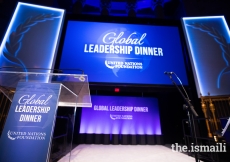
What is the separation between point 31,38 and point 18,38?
1.03ft

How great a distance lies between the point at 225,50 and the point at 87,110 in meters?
5.11

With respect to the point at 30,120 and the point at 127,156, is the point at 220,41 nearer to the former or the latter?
the point at 127,156

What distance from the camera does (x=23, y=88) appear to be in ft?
4.42

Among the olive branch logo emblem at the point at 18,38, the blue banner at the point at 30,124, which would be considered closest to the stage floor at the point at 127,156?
the blue banner at the point at 30,124

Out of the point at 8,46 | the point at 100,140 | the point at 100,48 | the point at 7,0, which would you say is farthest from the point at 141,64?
the point at 7,0

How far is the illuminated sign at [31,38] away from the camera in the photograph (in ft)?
10.1

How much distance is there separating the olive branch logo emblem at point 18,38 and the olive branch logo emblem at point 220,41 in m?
4.80

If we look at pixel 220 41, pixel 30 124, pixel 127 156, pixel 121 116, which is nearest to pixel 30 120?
pixel 30 124

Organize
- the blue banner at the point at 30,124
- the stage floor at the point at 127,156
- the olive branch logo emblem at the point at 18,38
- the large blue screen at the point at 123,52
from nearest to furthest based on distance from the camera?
the blue banner at the point at 30,124 < the stage floor at the point at 127,156 < the olive branch logo emblem at the point at 18,38 < the large blue screen at the point at 123,52

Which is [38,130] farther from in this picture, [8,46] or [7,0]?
[7,0]

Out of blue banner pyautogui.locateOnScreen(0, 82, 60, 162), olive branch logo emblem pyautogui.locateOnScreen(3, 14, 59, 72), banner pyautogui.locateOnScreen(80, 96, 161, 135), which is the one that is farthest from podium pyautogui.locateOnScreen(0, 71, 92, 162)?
banner pyautogui.locateOnScreen(80, 96, 161, 135)

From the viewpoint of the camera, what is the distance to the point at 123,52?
3.40 metres

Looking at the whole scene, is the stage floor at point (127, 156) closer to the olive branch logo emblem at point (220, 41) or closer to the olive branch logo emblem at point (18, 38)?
the olive branch logo emblem at point (220, 41)

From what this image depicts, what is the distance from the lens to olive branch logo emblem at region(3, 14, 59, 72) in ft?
10.00
